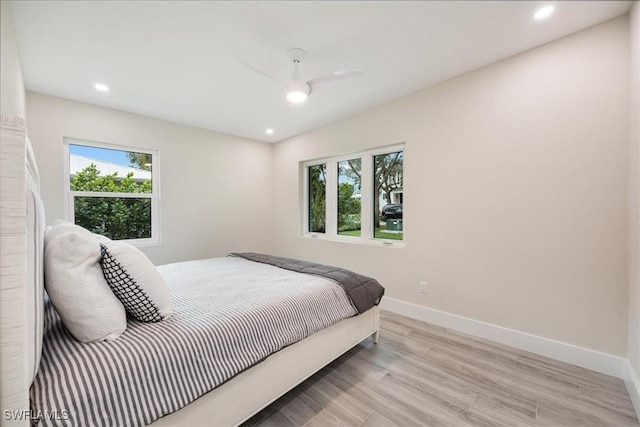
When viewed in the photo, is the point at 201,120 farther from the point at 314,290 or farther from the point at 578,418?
the point at 578,418

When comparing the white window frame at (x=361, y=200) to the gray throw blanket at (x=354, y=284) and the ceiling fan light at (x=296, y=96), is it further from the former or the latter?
the ceiling fan light at (x=296, y=96)

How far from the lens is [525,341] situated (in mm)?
2318

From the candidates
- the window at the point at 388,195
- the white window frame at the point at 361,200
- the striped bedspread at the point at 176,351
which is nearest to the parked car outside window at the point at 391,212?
the window at the point at 388,195

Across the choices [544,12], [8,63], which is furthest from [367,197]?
[8,63]

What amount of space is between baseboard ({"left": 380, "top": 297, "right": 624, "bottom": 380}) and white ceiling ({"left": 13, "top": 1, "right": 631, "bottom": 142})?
2414 mm

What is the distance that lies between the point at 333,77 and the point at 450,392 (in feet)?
7.67

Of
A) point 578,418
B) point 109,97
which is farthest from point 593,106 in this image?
point 109,97

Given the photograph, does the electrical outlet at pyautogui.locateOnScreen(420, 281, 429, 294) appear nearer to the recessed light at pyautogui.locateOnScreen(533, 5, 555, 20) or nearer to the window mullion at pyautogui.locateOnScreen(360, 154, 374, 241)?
the window mullion at pyautogui.locateOnScreen(360, 154, 374, 241)

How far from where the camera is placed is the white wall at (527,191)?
6.47 feet

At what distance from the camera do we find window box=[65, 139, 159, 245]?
309 cm

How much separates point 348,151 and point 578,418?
316 cm

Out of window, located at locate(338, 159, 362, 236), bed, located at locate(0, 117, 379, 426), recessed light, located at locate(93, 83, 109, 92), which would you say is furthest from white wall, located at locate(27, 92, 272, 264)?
bed, located at locate(0, 117, 379, 426)

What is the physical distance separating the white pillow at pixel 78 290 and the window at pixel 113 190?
98.8 inches

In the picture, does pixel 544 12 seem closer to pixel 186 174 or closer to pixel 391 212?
pixel 391 212
